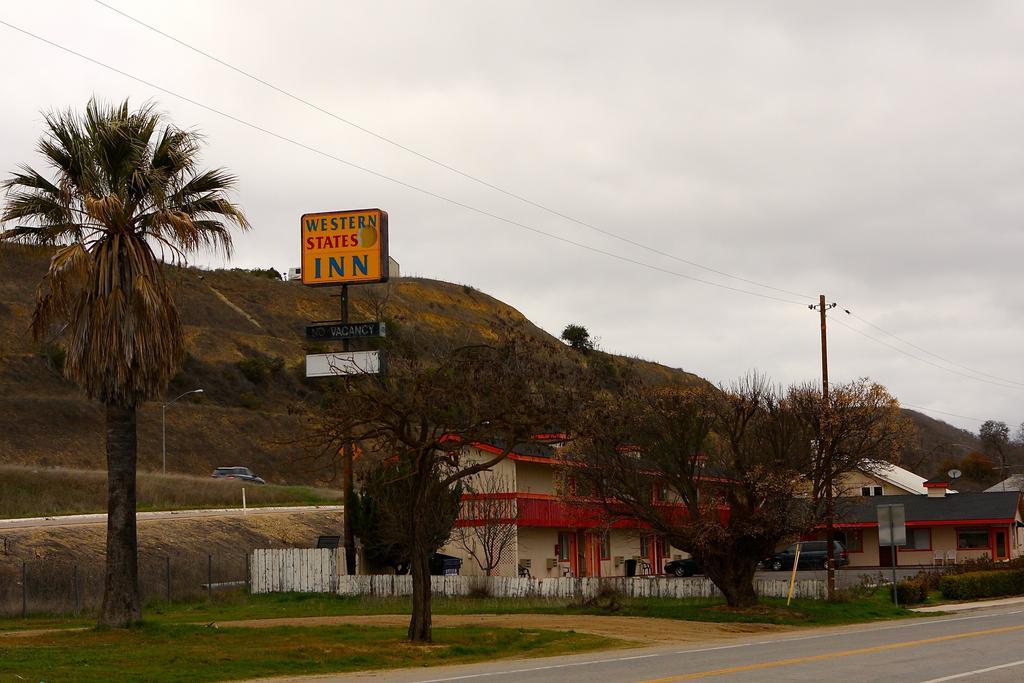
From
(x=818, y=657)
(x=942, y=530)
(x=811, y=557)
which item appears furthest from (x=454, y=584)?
(x=942, y=530)

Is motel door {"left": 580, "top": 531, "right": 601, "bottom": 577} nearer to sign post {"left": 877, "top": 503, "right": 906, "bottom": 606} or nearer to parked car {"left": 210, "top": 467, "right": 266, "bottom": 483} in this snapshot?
sign post {"left": 877, "top": 503, "right": 906, "bottom": 606}

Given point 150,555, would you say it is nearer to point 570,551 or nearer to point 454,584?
point 454,584

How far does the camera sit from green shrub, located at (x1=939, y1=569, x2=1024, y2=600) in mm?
43375

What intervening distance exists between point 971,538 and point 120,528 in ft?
172

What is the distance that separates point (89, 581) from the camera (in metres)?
40.8

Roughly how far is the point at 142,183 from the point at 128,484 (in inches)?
277

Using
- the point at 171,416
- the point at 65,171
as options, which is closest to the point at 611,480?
the point at 65,171

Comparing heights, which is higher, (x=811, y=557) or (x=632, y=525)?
(x=632, y=525)

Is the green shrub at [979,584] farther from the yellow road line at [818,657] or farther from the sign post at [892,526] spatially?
the yellow road line at [818,657]

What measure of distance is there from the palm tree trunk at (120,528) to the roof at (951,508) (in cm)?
4495

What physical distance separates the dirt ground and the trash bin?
12517 millimetres

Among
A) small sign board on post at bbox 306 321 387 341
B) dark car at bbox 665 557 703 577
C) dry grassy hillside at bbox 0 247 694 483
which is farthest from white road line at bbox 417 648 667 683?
dry grassy hillside at bbox 0 247 694 483

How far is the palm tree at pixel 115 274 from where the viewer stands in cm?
2628

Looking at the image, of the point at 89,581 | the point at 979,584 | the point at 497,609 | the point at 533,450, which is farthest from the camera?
the point at 533,450
